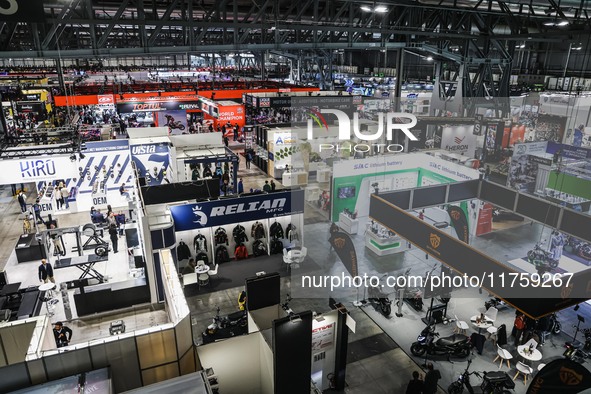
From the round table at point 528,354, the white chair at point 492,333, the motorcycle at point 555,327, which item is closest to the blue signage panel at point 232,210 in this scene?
the white chair at point 492,333

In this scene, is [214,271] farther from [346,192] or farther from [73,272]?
[346,192]

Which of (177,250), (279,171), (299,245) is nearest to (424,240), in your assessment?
(299,245)

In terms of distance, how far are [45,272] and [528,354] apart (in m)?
11.1

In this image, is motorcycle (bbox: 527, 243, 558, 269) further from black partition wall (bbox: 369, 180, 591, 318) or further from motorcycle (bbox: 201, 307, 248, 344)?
motorcycle (bbox: 201, 307, 248, 344)

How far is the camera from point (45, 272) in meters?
10.2

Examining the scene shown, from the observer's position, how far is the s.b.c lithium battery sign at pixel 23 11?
563cm

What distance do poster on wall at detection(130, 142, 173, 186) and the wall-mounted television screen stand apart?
701 centimetres

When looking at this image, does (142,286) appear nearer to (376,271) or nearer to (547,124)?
(376,271)

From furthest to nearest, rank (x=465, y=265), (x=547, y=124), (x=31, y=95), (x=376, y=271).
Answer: (x=31, y=95)
(x=547, y=124)
(x=376, y=271)
(x=465, y=265)

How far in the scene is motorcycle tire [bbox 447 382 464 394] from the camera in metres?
7.05

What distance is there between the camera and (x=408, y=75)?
157ft

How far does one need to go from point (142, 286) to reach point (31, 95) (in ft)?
72.5

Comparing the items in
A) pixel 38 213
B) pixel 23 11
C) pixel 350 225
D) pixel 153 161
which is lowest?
pixel 38 213

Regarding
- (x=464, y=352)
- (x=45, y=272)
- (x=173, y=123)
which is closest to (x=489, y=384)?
(x=464, y=352)
